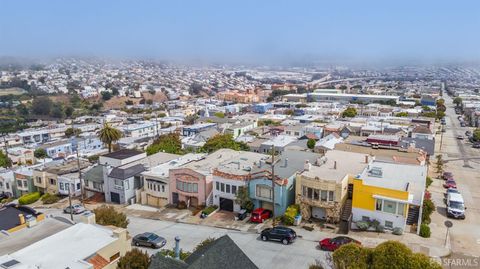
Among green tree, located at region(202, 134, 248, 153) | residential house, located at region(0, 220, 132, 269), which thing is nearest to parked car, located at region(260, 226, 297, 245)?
residential house, located at region(0, 220, 132, 269)

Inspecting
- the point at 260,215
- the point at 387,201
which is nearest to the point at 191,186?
the point at 260,215

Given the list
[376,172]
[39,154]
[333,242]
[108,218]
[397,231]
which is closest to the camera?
[333,242]

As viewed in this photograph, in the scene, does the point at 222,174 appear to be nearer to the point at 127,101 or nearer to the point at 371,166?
the point at 371,166

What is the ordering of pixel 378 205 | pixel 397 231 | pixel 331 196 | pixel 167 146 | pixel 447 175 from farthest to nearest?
pixel 167 146, pixel 447 175, pixel 331 196, pixel 378 205, pixel 397 231

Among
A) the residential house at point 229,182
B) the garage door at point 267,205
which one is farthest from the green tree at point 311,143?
the garage door at point 267,205

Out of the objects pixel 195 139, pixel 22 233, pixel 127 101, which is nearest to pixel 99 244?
pixel 22 233

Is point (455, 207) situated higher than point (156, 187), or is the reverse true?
point (455, 207)

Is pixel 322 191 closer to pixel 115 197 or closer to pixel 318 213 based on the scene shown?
pixel 318 213
